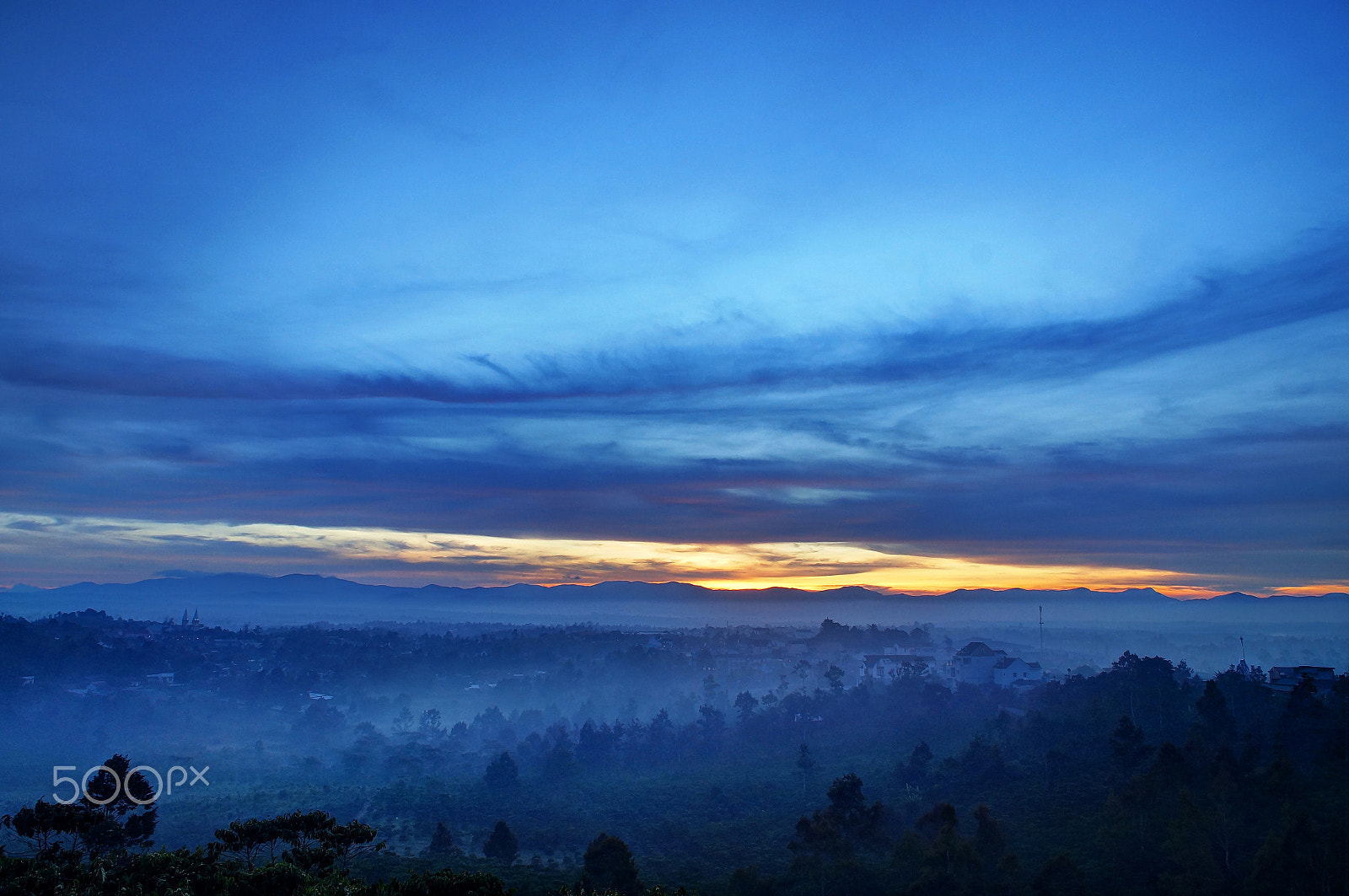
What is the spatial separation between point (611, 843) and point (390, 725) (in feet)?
286

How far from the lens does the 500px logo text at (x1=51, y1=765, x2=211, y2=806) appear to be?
33156 millimetres

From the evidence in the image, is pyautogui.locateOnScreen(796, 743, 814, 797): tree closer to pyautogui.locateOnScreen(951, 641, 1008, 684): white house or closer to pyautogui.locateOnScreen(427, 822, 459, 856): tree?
pyautogui.locateOnScreen(427, 822, 459, 856): tree

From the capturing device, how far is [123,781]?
33344mm

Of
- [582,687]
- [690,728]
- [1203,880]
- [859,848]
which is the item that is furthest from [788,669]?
[1203,880]

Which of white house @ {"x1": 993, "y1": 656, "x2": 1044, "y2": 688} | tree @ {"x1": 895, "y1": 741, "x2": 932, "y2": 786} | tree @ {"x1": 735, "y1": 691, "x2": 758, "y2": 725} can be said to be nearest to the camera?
tree @ {"x1": 895, "y1": 741, "x2": 932, "y2": 786}

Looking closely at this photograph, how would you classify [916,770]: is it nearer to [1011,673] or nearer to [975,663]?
[1011,673]

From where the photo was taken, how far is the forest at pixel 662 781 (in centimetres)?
3097

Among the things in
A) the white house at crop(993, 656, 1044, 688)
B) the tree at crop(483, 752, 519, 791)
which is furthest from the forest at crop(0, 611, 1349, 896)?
the white house at crop(993, 656, 1044, 688)

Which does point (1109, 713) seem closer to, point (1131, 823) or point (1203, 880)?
point (1131, 823)

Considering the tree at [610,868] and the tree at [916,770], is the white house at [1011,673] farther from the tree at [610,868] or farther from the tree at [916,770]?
the tree at [610,868]

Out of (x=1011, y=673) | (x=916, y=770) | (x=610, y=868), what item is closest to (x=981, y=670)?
(x=1011, y=673)

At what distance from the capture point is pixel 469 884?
23.0 m

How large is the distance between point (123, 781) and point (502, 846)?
22564 millimetres

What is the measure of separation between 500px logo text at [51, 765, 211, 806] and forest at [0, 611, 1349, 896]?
41cm
